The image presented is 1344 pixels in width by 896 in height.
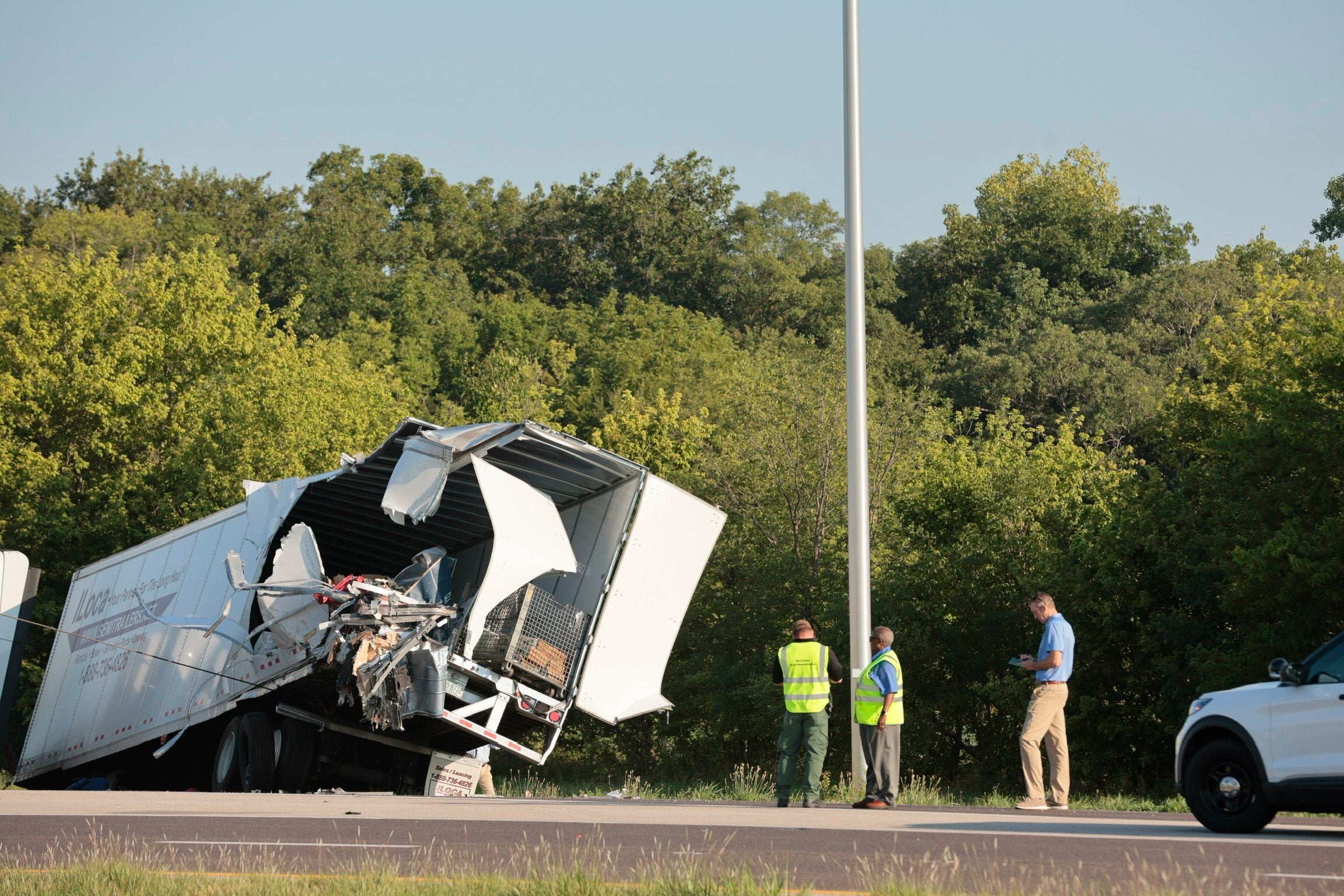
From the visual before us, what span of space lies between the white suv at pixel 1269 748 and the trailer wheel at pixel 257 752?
1077 cm

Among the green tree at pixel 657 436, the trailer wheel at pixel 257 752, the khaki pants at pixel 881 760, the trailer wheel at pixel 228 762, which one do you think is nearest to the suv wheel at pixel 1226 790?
the khaki pants at pixel 881 760

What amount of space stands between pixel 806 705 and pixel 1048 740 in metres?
2.06

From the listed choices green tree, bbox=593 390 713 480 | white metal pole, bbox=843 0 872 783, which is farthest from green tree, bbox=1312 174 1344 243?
white metal pole, bbox=843 0 872 783

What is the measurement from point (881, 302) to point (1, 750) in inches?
2125

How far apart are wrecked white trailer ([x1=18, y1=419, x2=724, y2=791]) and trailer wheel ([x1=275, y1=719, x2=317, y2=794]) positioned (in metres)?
0.02

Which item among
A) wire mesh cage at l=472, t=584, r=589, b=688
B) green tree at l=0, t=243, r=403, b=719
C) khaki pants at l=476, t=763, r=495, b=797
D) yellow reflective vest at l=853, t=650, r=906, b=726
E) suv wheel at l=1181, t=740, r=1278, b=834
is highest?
green tree at l=0, t=243, r=403, b=719

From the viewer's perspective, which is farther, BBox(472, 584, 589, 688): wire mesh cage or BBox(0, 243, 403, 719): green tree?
BBox(0, 243, 403, 719): green tree

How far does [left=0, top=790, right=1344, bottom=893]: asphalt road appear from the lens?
7355 mm

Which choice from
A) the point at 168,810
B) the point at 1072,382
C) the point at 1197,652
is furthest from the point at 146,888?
the point at 1072,382

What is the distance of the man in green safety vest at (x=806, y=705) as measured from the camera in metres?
13.1

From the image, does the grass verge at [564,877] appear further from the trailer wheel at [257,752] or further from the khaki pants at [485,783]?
the khaki pants at [485,783]

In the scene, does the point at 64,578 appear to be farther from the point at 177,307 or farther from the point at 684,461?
the point at 684,461

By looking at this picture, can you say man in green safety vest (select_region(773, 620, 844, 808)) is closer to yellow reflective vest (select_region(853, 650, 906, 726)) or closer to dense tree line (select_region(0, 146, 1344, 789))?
yellow reflective vest (select_region(853, 650, 906, 726))

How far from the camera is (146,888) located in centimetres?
735
